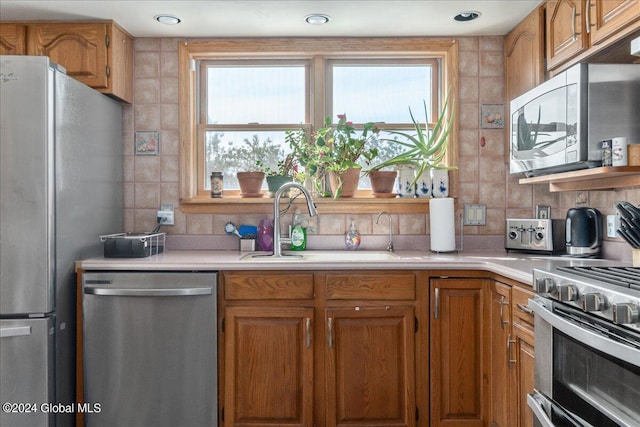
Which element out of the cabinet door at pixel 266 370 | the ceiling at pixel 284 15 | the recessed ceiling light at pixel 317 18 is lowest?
the cabinet door at pixel 266 370

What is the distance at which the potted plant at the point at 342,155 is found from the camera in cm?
265

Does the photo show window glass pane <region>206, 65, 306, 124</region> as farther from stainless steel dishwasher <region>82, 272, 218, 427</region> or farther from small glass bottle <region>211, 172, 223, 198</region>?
stainless steel dishwasher <region>82, 272, 218, 427</region>

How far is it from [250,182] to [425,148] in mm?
1080

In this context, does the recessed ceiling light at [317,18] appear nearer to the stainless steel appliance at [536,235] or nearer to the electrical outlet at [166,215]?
the electrical outlet at [166,215]

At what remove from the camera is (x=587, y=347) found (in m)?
1.30

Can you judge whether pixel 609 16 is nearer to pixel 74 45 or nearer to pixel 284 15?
→ pixel 284 15

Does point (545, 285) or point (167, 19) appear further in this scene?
point (167, 19)

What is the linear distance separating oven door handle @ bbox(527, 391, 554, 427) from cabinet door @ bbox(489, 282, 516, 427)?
0.92ft

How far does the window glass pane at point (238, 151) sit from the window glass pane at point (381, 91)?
0.44m

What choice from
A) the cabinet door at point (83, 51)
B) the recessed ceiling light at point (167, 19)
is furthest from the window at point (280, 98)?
the cabinet door at point (83, 51)

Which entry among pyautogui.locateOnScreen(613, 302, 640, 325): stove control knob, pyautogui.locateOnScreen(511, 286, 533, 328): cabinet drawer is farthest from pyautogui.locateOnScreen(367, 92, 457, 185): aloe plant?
pyautogui.locateOnScreen(613, 302, 640, 325): stove control knob

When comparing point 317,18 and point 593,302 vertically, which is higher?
point 317,18

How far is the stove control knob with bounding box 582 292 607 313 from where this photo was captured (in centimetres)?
119

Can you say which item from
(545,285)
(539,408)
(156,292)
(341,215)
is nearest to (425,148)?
(341,215)
